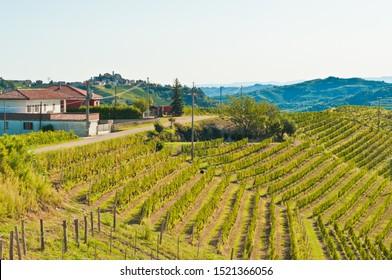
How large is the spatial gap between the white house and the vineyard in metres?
5.91

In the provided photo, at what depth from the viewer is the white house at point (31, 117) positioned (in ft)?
158

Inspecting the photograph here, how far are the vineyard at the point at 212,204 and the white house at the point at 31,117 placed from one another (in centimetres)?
591

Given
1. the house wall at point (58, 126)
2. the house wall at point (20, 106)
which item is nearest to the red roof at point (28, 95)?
the house wall at point (20, 106)

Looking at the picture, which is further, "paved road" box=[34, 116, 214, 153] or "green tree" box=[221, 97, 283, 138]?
"green tree" box=[221, 97, 283, 138]

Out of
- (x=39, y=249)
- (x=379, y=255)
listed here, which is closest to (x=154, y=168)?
(x=379, y=255)

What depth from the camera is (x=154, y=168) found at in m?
38.3

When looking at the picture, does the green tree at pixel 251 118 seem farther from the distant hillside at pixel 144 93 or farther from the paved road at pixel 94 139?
the distant hillside at pixel 144 93

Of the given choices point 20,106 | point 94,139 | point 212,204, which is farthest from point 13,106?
point 212,204

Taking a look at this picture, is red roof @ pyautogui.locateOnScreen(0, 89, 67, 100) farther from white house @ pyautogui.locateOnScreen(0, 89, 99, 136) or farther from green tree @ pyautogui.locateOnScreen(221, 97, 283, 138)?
green tree @ pyautogui.locateOnScreen(221, 97, 283, 138)

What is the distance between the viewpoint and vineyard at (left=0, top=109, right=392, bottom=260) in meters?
22.8

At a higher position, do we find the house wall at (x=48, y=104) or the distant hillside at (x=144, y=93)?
the distant hillside at (x=144, y=93)

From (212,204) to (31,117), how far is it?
920 inches

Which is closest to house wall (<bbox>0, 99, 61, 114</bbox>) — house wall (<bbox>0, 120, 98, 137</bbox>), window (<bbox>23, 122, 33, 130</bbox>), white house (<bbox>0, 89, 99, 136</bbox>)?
white house (<bbox>0, 89, 99, 136</bbox>)

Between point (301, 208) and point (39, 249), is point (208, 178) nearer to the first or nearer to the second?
point (301, 208)
